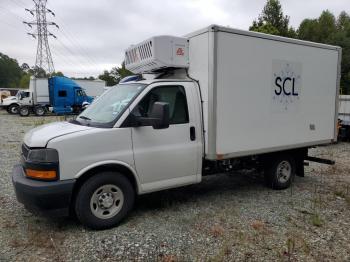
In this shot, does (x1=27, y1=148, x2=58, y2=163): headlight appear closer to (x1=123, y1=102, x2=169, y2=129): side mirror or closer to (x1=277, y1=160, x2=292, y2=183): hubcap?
(x1=123, y1=102, x2=169, y2=129): side mirror

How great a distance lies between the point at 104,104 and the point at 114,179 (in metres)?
1.36

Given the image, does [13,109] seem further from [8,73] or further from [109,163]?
[8,73]

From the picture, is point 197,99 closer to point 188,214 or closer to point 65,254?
point 188,214

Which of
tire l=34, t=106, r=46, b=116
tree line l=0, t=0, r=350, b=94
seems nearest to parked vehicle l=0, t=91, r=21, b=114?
tire l=34, t=106, r=46, b=116

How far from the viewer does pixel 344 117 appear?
45.3 ft

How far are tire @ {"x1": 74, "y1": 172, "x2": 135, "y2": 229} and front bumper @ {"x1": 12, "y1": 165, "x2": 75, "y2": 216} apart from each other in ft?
0.63

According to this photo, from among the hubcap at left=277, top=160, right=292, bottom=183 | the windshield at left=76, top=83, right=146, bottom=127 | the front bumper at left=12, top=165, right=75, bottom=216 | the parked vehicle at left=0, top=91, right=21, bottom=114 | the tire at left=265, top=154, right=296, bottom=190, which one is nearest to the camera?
the front bumper at left=12, top=165, right=75, bottom=216

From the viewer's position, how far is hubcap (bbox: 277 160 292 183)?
6.79 meters

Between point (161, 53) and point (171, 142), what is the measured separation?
4.63 feet

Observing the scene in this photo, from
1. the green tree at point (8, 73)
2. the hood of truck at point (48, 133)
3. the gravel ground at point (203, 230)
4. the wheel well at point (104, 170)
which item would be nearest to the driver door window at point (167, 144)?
the wheel well at point (104, 170)

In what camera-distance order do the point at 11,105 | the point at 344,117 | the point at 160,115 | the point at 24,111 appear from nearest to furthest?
the point at 160,115, the point at 344,117, the point at 24,111, the point at 11,105

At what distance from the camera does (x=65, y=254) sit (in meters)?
4.07

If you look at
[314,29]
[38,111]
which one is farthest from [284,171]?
[314,29]

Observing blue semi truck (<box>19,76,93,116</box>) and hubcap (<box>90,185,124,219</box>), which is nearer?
hubcap (<box>90,185,124,219</box>)
